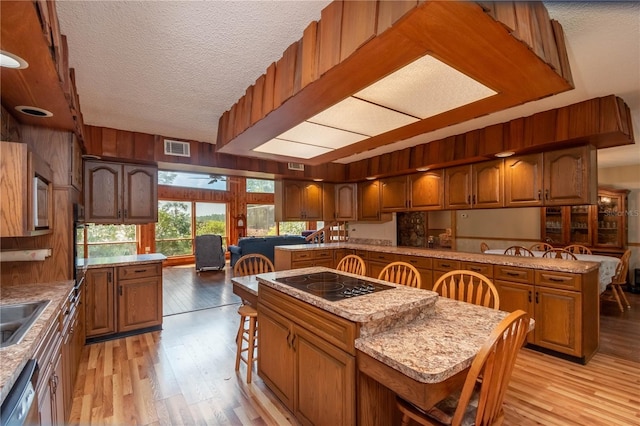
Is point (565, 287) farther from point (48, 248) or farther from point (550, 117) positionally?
point (48, 248)

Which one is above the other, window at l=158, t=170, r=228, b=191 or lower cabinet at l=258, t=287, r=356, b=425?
window at l=158, t=170, r=228, b=191

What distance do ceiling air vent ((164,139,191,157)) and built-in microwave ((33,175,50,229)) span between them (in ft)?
4.85

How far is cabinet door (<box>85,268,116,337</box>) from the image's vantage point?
318cm

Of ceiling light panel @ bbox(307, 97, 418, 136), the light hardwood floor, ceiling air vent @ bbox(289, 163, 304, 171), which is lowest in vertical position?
the light hardwood floor

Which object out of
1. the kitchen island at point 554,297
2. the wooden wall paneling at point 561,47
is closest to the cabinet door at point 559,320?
the kitchen island at point 554,297

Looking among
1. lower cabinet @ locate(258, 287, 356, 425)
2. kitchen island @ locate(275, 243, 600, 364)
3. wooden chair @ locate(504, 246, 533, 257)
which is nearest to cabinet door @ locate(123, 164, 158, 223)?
lower cabinet @ locate(258, 287, 356, 425)

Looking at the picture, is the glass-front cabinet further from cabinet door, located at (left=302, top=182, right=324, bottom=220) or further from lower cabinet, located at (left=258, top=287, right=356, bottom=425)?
lower cabinet, located at (left=258, top=287, right=356, bottom=425)

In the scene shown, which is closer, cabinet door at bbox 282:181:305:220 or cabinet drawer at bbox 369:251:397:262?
cabinet drawer at bbox 369:251:397:262

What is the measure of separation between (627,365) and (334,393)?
306cm

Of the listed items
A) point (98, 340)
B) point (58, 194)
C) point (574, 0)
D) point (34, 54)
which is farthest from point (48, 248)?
point (574, 0)

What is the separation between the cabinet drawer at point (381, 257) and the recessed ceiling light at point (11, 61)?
414 cm

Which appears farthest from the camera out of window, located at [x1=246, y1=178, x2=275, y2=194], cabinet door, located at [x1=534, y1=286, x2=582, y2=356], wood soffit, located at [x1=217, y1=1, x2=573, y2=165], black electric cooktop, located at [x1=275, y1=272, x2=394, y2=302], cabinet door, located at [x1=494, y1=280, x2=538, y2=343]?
window, located at [x1=246, y1=178, x2=275, y2=194]

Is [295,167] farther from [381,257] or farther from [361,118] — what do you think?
[361,118]

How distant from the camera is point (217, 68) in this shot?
2012mm
